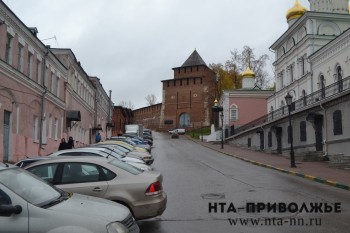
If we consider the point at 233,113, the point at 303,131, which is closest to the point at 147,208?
the point at 303,131

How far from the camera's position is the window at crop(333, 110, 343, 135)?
78.1 feet

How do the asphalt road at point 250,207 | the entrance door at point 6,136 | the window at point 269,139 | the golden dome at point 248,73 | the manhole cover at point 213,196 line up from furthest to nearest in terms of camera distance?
the golden dome at point 248,73
the window at point 269,139
the entrance door at point 6,136
the manhole cover at point 213,196
the asphalt road at point 250,207

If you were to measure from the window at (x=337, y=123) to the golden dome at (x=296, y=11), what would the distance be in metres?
28.1

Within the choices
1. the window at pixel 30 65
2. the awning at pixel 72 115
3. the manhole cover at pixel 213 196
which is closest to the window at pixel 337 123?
the manhole cover at pixel 213 196

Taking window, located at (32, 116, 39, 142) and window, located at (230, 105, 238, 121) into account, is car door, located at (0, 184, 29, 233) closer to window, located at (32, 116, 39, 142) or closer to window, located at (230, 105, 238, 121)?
window, located at (32, 116, 39, 142)

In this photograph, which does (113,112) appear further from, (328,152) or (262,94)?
(328,152)

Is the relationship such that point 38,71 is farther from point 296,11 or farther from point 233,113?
point 233,113

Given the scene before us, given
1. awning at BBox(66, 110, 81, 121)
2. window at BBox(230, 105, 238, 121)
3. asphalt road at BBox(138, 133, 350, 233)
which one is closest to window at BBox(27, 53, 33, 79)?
awning at BBox(66, 110, 81, 121)

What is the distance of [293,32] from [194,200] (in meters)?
36.9

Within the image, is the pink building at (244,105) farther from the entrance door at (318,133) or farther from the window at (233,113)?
the entrance door at (318,133)

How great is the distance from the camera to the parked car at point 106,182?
791cm

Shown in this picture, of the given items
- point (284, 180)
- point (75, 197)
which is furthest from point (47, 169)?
point (284, 180)

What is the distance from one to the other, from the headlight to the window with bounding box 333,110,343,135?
21280 millimetres

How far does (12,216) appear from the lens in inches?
190
